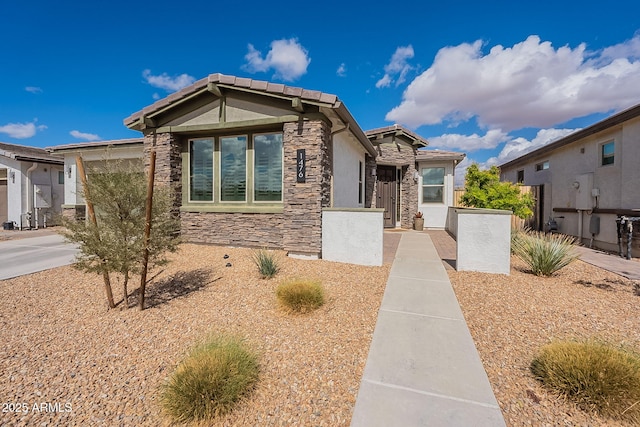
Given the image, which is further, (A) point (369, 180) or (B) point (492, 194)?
(A) point (369, 180)

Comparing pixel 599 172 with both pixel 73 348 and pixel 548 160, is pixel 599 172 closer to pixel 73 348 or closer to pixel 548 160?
pixel 548 160

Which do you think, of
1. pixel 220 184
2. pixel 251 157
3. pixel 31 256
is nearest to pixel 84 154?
pixel 31 256

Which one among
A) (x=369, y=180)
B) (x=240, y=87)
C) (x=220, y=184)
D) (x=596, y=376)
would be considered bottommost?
(x=596, y=376)

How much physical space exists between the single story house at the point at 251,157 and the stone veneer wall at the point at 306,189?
0.03m

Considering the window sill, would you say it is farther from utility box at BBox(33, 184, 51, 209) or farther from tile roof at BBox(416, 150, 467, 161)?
utility box at BBox(33, 184, 51, 209)

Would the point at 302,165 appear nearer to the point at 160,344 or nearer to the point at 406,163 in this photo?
the point at 160,344

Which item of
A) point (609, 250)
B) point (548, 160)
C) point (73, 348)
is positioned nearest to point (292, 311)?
point (73, 348)

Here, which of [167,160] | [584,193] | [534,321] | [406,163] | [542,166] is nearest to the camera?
[534,321]

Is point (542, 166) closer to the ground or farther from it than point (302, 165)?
farther from it

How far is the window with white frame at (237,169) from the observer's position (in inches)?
306

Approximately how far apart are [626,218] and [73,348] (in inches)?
512

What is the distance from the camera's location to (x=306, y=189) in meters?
7.09

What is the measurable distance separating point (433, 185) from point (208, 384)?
14.1 metres

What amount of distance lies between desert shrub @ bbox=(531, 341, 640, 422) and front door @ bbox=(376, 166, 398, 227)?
37.0 feet
